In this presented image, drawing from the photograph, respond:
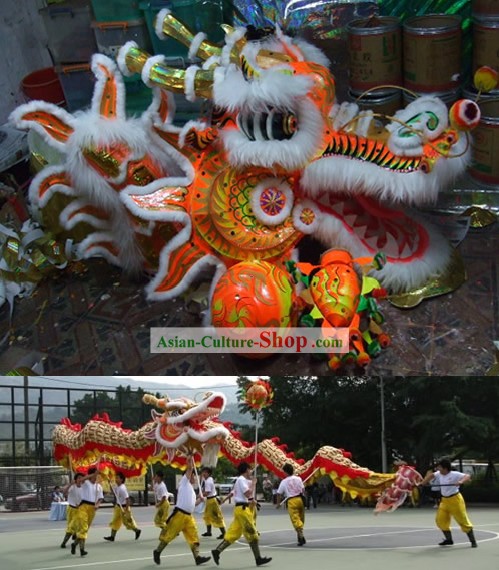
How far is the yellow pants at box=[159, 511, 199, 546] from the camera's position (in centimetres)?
462

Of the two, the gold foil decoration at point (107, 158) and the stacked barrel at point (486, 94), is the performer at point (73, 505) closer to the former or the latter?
the gold foil decoration at point (107, 158)

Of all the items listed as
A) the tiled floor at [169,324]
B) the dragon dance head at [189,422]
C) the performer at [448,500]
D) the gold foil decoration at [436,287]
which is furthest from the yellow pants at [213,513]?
the gold foil decoration at [436,287]

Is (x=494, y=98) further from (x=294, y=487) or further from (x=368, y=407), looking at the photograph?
(x=294, y=487)

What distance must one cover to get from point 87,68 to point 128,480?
2.50 meters

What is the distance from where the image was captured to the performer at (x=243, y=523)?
447 centimetres

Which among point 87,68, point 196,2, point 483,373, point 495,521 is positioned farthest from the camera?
point 87,68

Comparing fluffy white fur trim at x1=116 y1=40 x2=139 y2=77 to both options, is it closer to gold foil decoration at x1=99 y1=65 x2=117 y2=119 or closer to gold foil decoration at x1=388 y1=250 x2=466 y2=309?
gold foil decoration at x1=99 y1=65 x2=117 y2=119

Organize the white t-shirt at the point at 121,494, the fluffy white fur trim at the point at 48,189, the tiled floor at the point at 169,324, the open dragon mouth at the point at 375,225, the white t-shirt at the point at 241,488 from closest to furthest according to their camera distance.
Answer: the white t-shirt at the point at 241,488 < the tiled floor at the point at 169,324 < the open dragon mouth at the point at 375,225 < the fluffy white fur trim at the point at 48,189 < the white t-shirt at the point at 121,494

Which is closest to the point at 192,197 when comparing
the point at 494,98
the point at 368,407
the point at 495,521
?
the point at 368,407

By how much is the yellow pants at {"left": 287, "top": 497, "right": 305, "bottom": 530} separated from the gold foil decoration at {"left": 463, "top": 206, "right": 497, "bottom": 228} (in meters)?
1.81

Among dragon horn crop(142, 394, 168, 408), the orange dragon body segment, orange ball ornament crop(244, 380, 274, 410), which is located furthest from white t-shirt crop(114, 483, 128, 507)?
orange ball ornament crop(244, 380, 274, 410)

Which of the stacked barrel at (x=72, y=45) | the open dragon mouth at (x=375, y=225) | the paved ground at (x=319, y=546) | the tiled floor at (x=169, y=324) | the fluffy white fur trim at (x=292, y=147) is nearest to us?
the paved ground at (x=319, y=546)

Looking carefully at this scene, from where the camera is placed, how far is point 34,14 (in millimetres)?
6801

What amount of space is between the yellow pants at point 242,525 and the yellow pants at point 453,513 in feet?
2.78
